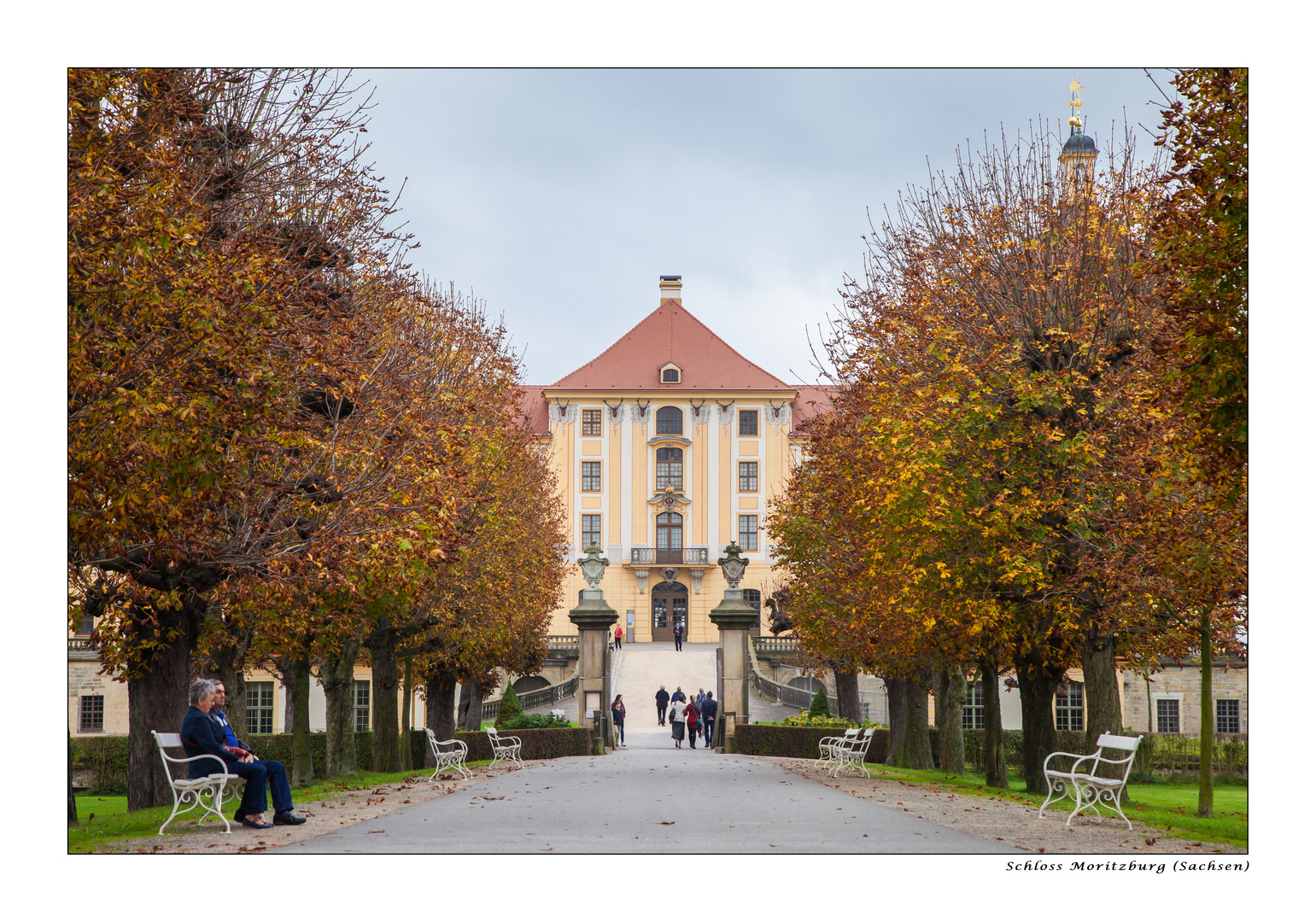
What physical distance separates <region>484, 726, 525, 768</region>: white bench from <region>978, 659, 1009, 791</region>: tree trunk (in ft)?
27.4

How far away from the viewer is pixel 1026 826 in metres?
10.6

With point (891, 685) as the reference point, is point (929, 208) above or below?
above

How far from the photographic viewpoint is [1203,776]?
1259 cm

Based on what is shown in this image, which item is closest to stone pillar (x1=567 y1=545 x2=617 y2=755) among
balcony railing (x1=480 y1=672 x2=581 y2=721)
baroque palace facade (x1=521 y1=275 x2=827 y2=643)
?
balcony railing (x1=480 y1=672 x2=581 y2=721)

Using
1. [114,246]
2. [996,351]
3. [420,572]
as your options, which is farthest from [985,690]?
[114,246]

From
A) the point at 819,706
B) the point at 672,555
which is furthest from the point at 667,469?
the point at 819,706

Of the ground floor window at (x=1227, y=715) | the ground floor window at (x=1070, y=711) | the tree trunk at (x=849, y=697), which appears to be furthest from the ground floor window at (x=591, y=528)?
the ground floor window at (x=1227, y=715)

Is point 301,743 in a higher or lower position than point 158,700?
lower

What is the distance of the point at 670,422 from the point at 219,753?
170 ft

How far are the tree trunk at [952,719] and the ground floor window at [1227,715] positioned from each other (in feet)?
50.2

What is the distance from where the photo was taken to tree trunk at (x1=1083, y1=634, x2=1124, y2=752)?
15.3 meters

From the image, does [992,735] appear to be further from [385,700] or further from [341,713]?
[341,713]

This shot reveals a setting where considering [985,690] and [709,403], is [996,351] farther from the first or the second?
[709,403]

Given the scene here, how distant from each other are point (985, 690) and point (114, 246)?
15.4 metres
